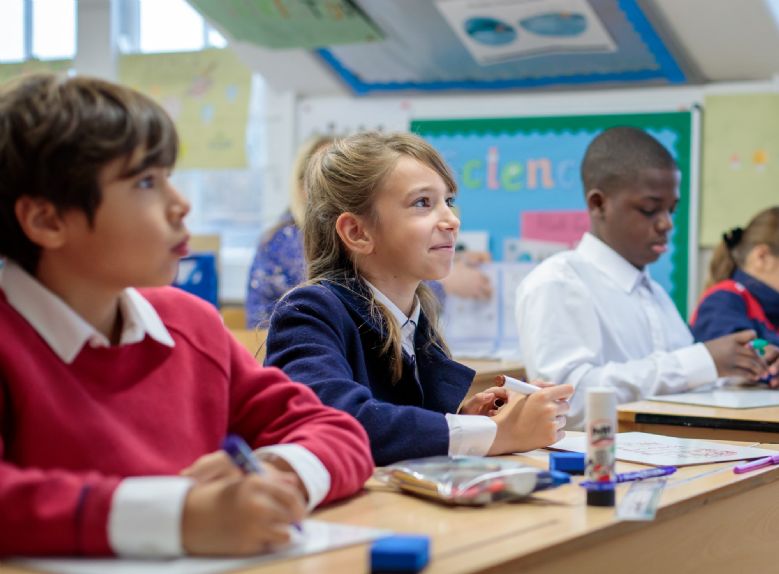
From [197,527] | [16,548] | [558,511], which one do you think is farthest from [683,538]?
[16,548]

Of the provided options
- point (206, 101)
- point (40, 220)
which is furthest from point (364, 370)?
point (206, 101)

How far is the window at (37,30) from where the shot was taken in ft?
16.5

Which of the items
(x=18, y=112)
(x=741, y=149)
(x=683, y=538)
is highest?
(x=741, y=149)

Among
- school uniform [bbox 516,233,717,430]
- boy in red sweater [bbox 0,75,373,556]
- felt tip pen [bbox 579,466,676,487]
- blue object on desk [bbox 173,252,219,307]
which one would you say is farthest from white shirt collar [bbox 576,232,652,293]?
boy in red sweater [bbox 0,75,373,556]

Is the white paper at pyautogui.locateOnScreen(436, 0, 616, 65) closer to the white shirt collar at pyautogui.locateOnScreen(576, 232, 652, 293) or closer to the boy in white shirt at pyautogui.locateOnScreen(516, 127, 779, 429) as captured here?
the boy in white shirt at pyautogui.locateOnScreen(516, 127, 779, 429)

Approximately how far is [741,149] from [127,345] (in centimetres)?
301

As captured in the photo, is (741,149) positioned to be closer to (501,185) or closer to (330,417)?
(501,185)

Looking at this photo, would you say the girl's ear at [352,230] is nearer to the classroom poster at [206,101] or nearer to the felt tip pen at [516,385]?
the felt tip pen at [516,385]

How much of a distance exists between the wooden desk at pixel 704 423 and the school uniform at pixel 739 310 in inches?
35.1

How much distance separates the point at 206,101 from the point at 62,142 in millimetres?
3804

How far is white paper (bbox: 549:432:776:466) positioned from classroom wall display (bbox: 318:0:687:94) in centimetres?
206

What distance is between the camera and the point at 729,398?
263 centimetres

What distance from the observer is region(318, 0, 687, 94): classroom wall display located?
3.59 meters

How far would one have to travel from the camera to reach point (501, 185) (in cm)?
405
